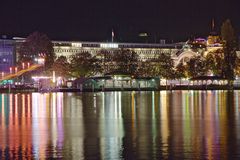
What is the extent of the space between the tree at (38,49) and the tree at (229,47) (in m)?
30.3

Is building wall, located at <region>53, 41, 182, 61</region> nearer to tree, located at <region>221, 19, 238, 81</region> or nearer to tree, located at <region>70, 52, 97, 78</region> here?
tree, located at <region>70, 52, 97, 78</region>

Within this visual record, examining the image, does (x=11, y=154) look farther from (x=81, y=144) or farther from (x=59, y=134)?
(x=59, y=134)

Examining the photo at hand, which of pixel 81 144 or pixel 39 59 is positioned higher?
pixel 39 59

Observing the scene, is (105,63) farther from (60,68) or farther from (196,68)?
(60,68)

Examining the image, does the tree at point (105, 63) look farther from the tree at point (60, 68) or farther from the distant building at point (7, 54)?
the distant building at point (7, 54)

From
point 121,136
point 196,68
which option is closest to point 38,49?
point 196,68

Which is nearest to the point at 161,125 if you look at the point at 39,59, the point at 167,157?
the point at 167,157

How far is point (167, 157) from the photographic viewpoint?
19.5m

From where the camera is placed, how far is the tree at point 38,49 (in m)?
113

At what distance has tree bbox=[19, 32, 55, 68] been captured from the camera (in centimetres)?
11262

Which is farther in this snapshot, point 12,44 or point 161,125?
point 12,44

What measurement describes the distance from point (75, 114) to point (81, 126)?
8.06m

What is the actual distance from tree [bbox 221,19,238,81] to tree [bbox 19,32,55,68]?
30.3 meters

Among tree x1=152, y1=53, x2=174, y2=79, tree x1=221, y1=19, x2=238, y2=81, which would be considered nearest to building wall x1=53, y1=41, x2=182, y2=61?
tree x1=152, y1=53, x2=174, y2=79
